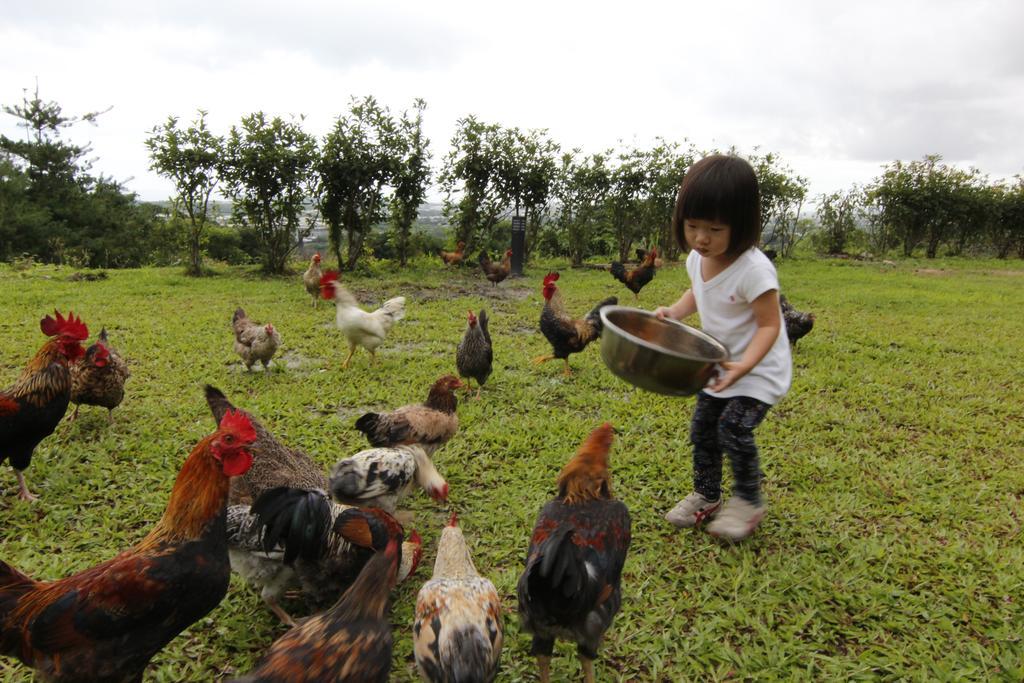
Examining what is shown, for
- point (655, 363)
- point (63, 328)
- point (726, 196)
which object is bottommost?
point (63, 328)

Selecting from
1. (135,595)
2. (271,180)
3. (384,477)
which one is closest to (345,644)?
(135,595)

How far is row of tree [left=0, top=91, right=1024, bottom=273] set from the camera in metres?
12.1

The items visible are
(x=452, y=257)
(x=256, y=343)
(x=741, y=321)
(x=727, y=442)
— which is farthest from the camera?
(x=452, y=257)

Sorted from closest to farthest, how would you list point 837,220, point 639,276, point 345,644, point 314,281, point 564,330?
point 345,644 < point 564,330 < point 314,281 < point 639,276 < point 837,220

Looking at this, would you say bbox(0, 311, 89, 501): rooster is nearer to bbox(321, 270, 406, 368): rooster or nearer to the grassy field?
the grassy field

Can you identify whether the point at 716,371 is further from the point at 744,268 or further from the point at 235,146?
the point at 235,146

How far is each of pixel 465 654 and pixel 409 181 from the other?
1321 centimetres

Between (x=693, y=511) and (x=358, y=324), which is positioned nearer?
(x=693, y=511)

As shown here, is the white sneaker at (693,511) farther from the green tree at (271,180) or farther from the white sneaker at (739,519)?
the green tree at (271,180)

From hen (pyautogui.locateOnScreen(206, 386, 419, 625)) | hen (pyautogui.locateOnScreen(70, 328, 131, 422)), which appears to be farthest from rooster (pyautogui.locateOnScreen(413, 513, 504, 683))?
hen (pyautogui.locateOnScreen(70, 328, 131, 422))

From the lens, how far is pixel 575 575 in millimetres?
2031

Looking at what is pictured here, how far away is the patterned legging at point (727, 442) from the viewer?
2826 mm

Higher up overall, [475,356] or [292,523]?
[475,356]

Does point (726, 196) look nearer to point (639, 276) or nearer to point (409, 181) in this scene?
point (639, 276)
